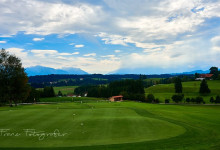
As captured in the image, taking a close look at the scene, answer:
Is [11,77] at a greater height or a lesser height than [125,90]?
greater

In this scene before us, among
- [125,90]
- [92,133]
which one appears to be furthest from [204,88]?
[92,133]

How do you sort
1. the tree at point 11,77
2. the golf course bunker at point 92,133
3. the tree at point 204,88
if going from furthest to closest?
the tree at point 204,88 < the tree at point 11,77 < the golf course bunker at point 92,133

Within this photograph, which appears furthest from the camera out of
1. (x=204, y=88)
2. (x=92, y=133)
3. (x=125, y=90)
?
(x=125, y=90)

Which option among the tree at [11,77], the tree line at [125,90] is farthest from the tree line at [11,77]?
the tree line at [125,90]

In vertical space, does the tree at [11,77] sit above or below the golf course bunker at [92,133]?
above

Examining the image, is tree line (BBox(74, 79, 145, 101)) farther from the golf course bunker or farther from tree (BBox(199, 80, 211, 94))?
the golf course bunker

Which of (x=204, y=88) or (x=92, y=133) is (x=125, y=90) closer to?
(x=204, y=88)

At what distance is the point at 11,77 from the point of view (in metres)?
57.1

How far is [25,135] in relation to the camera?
18.0 metres

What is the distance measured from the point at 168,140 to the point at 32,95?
88.4 meters

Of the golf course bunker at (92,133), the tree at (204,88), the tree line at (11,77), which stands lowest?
the golf course bunker at (92,133)

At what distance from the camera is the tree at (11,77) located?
184 ft

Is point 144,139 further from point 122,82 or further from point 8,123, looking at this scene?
point 122,82

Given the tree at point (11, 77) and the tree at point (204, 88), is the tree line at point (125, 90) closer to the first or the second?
the tree at point (204, 88)
